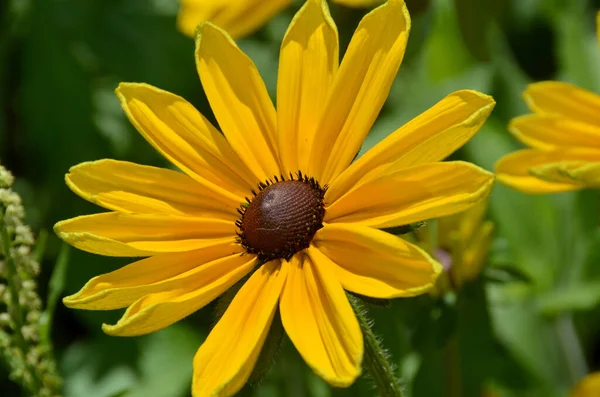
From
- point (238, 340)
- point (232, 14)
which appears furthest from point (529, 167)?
point (232, 14)

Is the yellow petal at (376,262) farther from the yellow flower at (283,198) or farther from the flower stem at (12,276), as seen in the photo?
the flower stem at (12,276)

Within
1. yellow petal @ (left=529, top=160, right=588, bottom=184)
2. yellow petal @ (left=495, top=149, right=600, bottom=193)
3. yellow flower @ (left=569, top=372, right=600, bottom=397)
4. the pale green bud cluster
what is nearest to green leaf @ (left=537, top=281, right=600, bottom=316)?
yellow flower @ (left=569, top=372, right=600, bottom=397)

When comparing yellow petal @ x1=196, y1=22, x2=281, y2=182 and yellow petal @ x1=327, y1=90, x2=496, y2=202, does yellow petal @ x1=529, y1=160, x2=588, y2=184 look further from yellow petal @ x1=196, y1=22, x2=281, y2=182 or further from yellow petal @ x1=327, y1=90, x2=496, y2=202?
yellow petal @ x1=196, y1=22, x2=281, y2=182

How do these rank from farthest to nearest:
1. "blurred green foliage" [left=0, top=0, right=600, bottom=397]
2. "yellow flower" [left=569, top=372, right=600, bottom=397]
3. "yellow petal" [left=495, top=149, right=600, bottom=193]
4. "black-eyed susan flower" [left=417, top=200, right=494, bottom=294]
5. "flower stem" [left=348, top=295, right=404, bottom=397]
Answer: "blurred green foliage" [left=0, top=0, right=600, bottom=397]
"yellow flower" [left=569, top=372, right=600, bottom=397]
"black-eyed susan flower" [left=417, top=200, right=494, bottom=294]
"yellow petal" [left=495, top=149, right=600, bottom=193]
"flower stem" [left=348, top=295, right=404, bottom=397]

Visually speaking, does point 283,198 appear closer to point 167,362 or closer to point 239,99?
point 239,99

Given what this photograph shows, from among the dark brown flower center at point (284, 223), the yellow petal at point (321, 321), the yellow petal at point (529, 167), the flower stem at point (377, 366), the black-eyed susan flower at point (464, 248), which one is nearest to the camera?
the yellow petal at point (321, 321)

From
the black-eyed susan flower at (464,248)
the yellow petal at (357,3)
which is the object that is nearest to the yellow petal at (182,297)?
the black-eyed susan flower at (464,248)

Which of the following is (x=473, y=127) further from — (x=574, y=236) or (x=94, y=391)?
(x=574, y=236)
